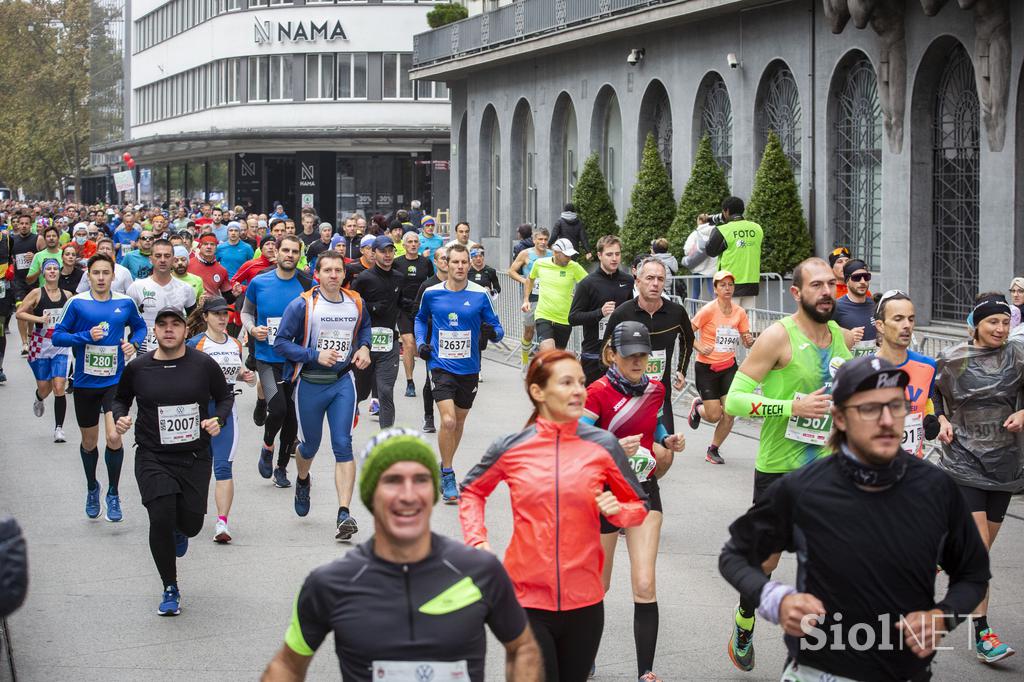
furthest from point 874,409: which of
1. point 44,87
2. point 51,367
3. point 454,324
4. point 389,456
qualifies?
point 44,87

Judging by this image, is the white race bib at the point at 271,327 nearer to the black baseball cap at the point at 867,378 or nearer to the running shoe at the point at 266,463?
the running shoe at the point at 266,463

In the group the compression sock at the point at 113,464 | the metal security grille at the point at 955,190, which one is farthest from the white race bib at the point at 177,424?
the metal security grille at the point at 955,190

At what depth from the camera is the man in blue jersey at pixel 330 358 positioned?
10805 millimetres

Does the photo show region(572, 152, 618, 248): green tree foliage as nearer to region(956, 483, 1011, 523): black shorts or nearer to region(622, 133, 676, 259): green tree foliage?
region(622, 133, 676, 259): green tree foliage

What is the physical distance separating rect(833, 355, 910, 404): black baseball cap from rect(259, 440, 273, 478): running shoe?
29.3 feet

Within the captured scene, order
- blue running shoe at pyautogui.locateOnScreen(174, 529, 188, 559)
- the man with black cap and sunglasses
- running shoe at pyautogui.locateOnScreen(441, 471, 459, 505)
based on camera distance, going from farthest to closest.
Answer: running shoe at pyautogui.locateOnScreen(441, 471, 459, 505), blue running shoe at pyautogui.locateOnScreen(174, 529, 188, 559), the man with black cap and sunglasses

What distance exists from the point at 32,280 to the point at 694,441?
9.92 metres

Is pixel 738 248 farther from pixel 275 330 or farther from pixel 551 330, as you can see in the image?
pixel 275 330

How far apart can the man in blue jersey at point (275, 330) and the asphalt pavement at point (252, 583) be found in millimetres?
314

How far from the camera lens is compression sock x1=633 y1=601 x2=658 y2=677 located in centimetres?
706

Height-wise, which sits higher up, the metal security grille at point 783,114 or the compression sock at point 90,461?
the metal security grille at point 783,114

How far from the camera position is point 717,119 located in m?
28.0

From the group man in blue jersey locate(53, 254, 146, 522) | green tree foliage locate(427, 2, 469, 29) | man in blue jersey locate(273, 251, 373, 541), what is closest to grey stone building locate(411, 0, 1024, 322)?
green tree foliage locate(427, 2, 469, 29)

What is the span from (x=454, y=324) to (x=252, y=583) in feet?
12.0
